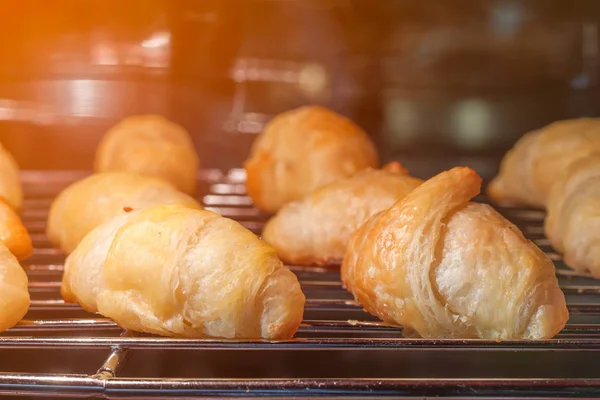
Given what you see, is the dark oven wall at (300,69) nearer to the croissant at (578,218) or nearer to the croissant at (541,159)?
the croissant at (541,159)

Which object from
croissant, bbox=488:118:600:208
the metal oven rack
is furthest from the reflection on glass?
the metal oven rack

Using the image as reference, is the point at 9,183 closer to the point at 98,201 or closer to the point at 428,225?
the point at 98,201

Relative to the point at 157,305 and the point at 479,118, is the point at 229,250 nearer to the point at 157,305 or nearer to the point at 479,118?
the point at 157,305

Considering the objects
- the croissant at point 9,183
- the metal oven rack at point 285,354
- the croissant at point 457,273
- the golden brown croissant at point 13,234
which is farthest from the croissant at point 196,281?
the croissant at point 9,183

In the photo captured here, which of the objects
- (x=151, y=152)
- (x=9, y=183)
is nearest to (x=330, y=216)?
(x=151, y=152)

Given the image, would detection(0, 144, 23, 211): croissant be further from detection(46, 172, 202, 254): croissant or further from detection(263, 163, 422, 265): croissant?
detection(263, 163, 422, 265): croissant

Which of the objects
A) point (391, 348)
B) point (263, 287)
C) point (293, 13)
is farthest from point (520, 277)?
point (293, 13)
